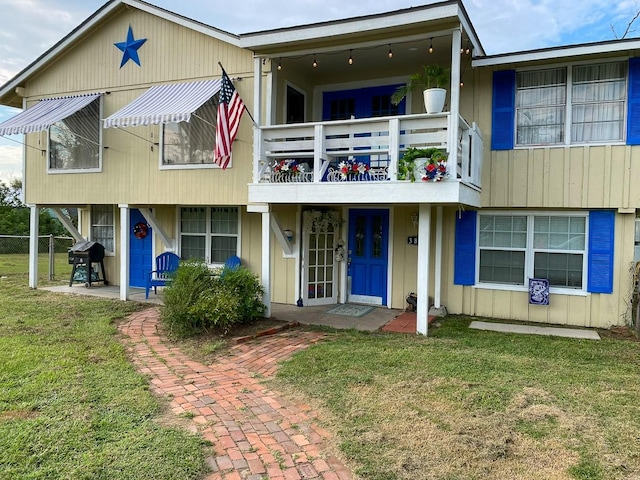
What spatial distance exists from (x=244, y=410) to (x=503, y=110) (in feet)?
22.4

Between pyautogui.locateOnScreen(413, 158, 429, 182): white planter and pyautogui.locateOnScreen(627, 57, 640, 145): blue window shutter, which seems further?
pyautogui.locateOnScreen(627, 57, 640, 145): blue window shutter

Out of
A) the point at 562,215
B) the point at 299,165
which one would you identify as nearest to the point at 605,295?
the point at 562,215

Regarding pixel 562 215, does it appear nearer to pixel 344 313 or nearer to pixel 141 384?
pixel 344 313

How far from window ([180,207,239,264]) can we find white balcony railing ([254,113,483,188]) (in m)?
2.80

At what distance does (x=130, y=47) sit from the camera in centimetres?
976

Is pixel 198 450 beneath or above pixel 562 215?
beneath

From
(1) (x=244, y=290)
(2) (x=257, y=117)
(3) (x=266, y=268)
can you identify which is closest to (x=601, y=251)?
(3) (x=266, y=268)

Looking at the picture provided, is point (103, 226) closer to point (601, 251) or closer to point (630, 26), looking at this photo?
point (601, 251)

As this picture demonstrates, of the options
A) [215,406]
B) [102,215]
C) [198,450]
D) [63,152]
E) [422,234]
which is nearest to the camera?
[198,450]

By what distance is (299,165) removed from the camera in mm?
7559

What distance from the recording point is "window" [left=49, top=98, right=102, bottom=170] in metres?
10.2

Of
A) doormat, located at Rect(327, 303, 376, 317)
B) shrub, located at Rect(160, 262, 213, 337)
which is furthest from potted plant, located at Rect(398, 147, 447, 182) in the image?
shrub, located at Rect(160, 262, 213, 337)

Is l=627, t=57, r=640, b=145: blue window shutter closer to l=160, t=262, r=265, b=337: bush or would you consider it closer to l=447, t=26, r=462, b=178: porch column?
l=447, t=26, r=462, b=178: porch column

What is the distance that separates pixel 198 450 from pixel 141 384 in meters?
1.69
